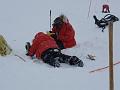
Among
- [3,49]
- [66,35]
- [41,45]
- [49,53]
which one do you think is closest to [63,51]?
[66,35]

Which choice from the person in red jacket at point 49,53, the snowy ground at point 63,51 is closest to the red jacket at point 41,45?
the person in red jacket at point 49,53

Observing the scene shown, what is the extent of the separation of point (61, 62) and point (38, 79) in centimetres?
149

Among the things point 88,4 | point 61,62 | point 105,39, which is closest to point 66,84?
point 61,62

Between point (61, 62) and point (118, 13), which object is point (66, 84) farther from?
point (118, 13)

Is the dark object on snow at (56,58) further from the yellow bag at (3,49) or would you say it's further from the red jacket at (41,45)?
the yellow bag at (3,49)

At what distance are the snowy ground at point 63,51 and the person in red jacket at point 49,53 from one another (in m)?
0.15

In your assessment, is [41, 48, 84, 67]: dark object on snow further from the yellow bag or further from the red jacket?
the yellow bag

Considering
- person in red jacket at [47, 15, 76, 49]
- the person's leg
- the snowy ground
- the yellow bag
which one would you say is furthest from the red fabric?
the yellow bag

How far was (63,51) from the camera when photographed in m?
10.4

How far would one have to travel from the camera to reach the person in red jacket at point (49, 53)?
9.08m

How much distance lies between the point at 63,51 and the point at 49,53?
1.15 m

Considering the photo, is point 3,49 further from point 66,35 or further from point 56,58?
point 66,35

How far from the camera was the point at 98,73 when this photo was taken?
28.1 feet

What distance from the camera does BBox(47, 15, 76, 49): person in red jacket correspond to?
10.6 metres
